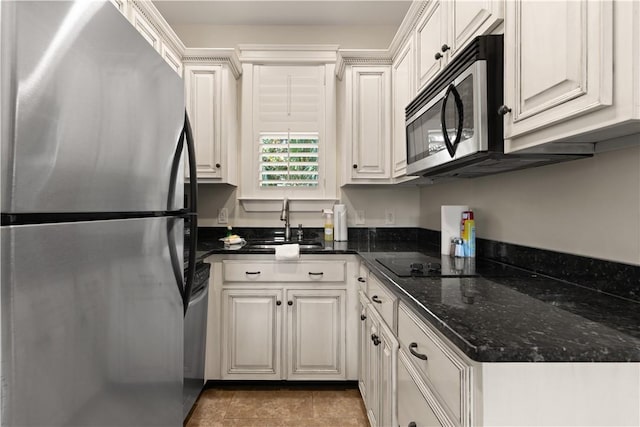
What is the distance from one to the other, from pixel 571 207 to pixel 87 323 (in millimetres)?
1517

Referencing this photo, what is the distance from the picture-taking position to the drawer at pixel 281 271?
7.81 ft

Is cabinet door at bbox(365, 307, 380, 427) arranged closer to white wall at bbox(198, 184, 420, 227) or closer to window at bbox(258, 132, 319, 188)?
white wall at bbox(198, 184, 420, 227)

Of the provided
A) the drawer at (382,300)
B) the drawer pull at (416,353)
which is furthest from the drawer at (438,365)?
the drawer at (382,300)

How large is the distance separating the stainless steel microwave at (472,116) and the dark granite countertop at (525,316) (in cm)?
45

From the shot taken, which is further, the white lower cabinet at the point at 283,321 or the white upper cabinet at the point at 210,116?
the white upper cabinet at the point at 210,116

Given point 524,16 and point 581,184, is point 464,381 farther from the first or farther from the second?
point 524,16

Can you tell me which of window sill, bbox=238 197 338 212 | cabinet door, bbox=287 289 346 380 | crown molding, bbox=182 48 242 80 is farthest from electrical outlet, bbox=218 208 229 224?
crown molding, bbox=182 48 242 80

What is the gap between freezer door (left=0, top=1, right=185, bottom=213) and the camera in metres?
0.56

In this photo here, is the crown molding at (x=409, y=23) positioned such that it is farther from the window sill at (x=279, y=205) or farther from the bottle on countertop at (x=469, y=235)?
the window sill at (x=279, y=205)

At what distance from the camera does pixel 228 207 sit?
120 inches

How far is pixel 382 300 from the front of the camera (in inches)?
63.1

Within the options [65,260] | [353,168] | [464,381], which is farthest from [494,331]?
[353,168]

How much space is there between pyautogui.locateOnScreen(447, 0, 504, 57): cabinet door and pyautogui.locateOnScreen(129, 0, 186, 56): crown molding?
1.61 meters

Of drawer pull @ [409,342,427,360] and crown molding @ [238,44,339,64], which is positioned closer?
drawer pull @ [409,342,427,360]
